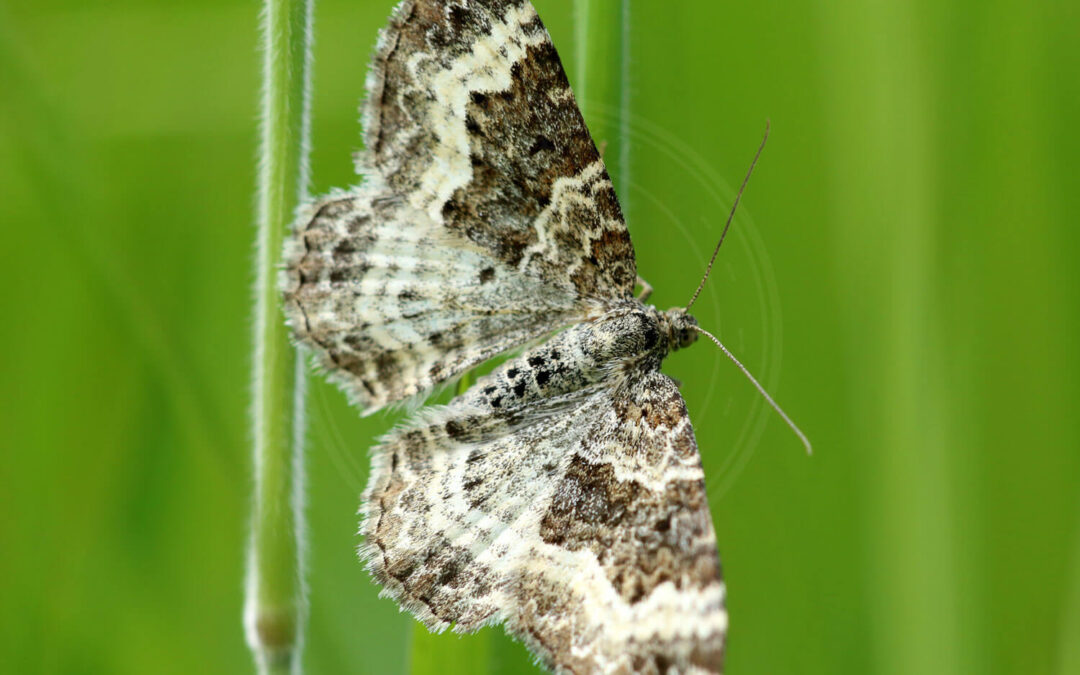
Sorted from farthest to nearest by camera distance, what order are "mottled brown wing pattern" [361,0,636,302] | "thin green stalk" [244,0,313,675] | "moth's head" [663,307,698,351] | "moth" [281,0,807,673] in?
"moth's head" [663,307,698,351] < "mottled brown wing pattern" [361,0,636,302] < "moth" [281,0,807,673] < "thin green stalk" [244,0,313,675]

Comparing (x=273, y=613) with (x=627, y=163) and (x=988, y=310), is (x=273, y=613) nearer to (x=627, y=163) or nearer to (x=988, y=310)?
(x=627, y=163)

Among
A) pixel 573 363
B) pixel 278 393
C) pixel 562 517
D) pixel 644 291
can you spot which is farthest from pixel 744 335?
pixel 278 393

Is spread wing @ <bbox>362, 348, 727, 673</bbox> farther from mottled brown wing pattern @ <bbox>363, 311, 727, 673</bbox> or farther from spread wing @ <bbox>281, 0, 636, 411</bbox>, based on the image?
spread wing @ <bbox>281, 0, 636, 411</bbox>

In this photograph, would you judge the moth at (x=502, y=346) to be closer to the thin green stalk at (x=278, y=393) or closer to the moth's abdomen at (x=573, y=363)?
the moth's abdomen at (x=573, y=363)

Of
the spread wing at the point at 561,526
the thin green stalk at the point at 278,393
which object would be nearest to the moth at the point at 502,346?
the spread wing at the point at 561,526

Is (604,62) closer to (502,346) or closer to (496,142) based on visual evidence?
(496,142)

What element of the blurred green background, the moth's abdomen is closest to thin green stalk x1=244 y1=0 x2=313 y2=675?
the blurred green background

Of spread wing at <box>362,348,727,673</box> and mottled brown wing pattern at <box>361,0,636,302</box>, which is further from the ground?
mottled brown wing pattern at <box>361,0,636,302</box>
